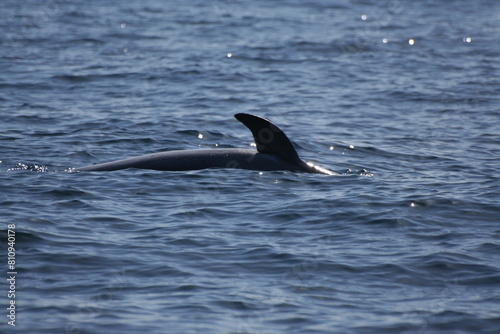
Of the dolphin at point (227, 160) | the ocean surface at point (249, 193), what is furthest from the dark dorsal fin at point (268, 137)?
the ocean surface at point (249, 193)

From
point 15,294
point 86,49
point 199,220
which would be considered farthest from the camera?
point 86,49

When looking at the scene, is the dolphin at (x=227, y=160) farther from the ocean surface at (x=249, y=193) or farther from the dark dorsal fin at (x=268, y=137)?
the ocean surface at (x=249, y=193)

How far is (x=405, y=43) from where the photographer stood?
32.7 metres

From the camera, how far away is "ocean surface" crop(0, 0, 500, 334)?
9727 mm

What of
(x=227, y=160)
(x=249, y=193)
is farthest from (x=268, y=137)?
(x=249, y=193)

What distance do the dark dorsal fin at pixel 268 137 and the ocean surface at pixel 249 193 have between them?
18.1 inches

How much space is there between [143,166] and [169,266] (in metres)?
4.82

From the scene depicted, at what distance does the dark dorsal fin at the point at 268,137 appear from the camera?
14.4 meters

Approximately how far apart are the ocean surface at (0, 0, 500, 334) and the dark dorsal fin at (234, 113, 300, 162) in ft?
1.51

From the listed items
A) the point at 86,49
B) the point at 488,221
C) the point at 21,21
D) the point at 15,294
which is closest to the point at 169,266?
the point at 15,294

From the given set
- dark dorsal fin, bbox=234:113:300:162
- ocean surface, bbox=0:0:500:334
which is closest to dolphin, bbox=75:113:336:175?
dark dorsal fin, bbox=234:113:300:162

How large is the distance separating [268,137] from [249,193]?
1.24 meters

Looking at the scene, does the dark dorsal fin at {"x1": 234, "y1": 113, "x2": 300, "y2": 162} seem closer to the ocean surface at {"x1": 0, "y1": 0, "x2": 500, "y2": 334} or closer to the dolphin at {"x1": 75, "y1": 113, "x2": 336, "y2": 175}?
the dolphin at {"x1": 75, "y1": 113, "x2": 336, "y2": 175}

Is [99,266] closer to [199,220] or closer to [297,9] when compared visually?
[199,220]
